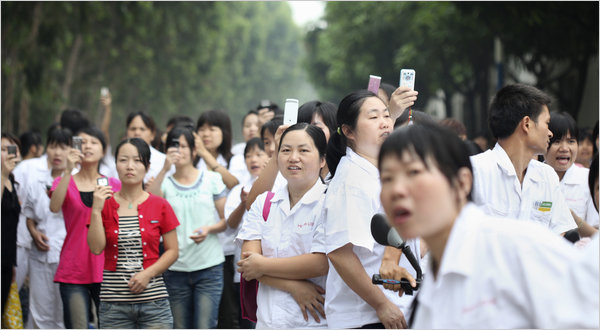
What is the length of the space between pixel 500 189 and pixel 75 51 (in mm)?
19892

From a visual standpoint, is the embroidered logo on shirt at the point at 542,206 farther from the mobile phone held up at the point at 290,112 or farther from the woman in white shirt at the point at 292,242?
the mobile phone held up at the point at 290,112

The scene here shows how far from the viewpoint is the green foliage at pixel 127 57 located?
15.6 m

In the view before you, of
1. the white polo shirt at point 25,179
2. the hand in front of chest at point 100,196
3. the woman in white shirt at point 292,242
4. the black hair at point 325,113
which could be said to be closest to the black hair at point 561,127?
the black hair at point 325,113

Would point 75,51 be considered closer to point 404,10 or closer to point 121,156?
point 404,10

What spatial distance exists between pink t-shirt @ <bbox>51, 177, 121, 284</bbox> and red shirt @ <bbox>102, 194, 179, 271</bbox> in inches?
26.4

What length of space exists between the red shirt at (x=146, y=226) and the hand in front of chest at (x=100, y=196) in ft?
0.43

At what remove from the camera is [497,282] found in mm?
2199

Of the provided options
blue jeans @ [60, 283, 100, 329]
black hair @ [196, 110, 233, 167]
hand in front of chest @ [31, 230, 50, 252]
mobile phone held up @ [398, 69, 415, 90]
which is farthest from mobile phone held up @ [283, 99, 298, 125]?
hand in front of chest @ [31, 230, 50, 252]

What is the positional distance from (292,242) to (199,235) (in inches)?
94.1

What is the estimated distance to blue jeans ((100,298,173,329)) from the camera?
572cm

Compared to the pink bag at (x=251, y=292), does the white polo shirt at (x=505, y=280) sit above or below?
above

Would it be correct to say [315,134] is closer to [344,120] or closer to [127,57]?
[344,120]

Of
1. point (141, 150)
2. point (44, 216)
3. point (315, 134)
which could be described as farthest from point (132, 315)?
point (44, 216)

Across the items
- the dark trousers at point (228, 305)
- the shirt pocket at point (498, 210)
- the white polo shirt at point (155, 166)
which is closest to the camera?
the shirt pocket at point (498, 210)
